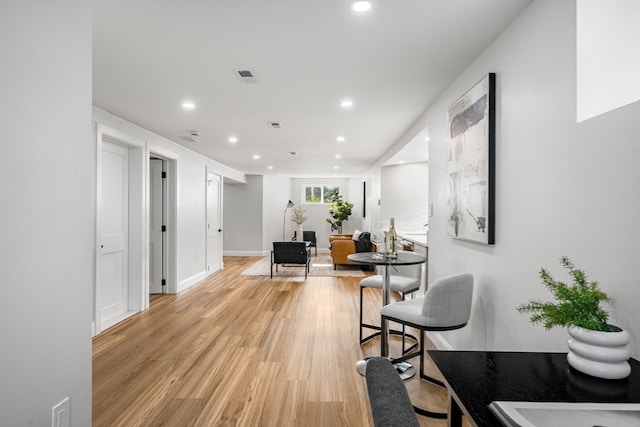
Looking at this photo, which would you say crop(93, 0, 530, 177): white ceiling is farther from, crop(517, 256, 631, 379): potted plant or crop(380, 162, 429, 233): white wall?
crop(380, 162, 429, 233): white wall

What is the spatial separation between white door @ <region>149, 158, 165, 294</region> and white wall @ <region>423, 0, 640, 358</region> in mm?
4534

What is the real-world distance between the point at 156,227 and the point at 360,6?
476 cm

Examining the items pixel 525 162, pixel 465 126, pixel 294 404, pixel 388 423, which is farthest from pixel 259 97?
pixel 388 423

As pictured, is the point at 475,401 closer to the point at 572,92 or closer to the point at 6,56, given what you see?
the point at 572,92

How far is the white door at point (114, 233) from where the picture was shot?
417cm

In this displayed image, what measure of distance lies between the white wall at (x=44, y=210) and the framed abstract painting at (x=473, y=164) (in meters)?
2.22

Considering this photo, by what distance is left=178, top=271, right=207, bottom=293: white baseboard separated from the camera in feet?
19.3

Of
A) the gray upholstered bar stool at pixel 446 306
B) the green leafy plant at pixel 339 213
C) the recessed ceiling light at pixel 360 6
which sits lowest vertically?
the gray upholstered bar stool at pixel 446 306

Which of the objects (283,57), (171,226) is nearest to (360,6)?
(283,57)

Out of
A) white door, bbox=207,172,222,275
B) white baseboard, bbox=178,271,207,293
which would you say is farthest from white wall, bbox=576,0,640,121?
white door, bbox=207,172,222,275

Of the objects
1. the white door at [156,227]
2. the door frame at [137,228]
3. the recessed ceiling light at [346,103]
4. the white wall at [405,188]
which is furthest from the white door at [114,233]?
the white wall at [405,188]

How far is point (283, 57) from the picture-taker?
8.52 ft

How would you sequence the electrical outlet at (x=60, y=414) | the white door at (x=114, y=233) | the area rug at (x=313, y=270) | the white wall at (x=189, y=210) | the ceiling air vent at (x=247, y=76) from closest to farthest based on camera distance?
the electrical outlet at (x=60, y=414) → the ceiling air vent at (x=247, y=76) → the white door at (x=114, y=233) → the white wall at (x=189, y=210) → the area rug at (x=313, y=270)

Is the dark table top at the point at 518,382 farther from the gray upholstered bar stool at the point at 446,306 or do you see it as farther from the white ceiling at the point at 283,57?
the white ceiling at the point at 283,57
